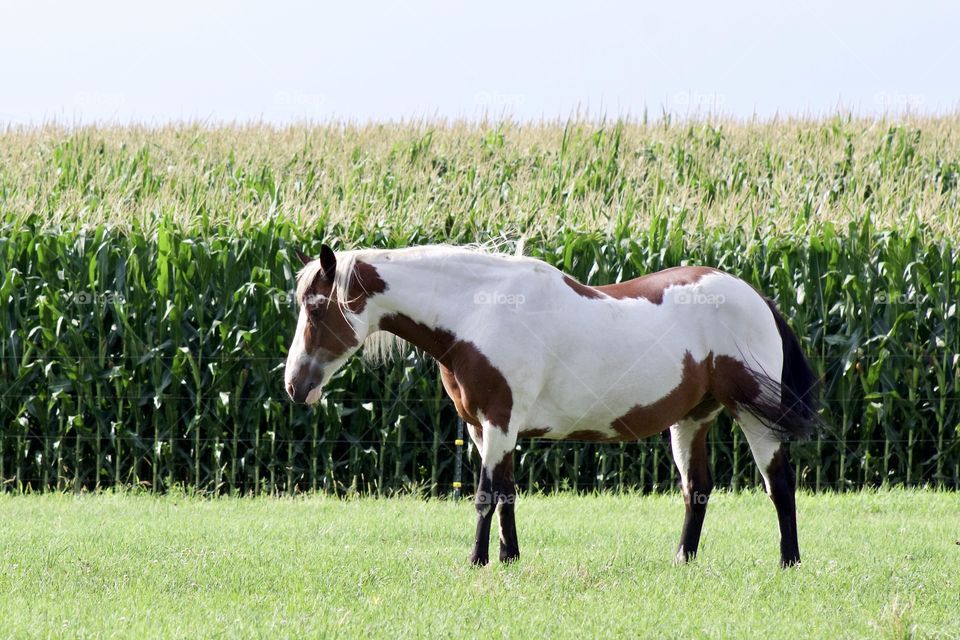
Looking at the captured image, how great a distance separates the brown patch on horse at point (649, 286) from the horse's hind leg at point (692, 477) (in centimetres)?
91

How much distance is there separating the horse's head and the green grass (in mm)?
1169

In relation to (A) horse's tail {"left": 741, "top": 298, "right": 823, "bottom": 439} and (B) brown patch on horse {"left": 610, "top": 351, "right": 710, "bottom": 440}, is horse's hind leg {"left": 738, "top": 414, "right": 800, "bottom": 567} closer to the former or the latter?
(A) horse's tail {"left": 741, "top": 298, "right": 823, "bottom": 439}

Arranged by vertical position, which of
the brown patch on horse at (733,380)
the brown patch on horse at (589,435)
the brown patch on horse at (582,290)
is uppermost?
the brown patch on horse at (582,290)

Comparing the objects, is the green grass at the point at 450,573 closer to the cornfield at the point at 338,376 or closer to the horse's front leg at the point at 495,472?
the horse's front leg at the point at 495,472

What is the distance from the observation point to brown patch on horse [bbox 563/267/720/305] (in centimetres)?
667

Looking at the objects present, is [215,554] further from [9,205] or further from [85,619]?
[9,205]

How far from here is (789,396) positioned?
22.8 feet

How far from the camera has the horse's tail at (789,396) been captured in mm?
6727

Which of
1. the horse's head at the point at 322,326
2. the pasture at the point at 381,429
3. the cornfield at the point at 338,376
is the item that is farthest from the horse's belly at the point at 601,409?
the cornfield at the point at 338,376

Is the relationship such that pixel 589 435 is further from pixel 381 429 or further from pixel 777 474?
pixel 381 429

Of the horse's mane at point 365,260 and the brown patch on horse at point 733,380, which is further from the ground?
the horse's mane at point 365,260

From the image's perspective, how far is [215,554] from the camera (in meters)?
7.24

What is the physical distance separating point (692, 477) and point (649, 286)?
4.15ft

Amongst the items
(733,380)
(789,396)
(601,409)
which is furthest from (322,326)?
(789,396)
